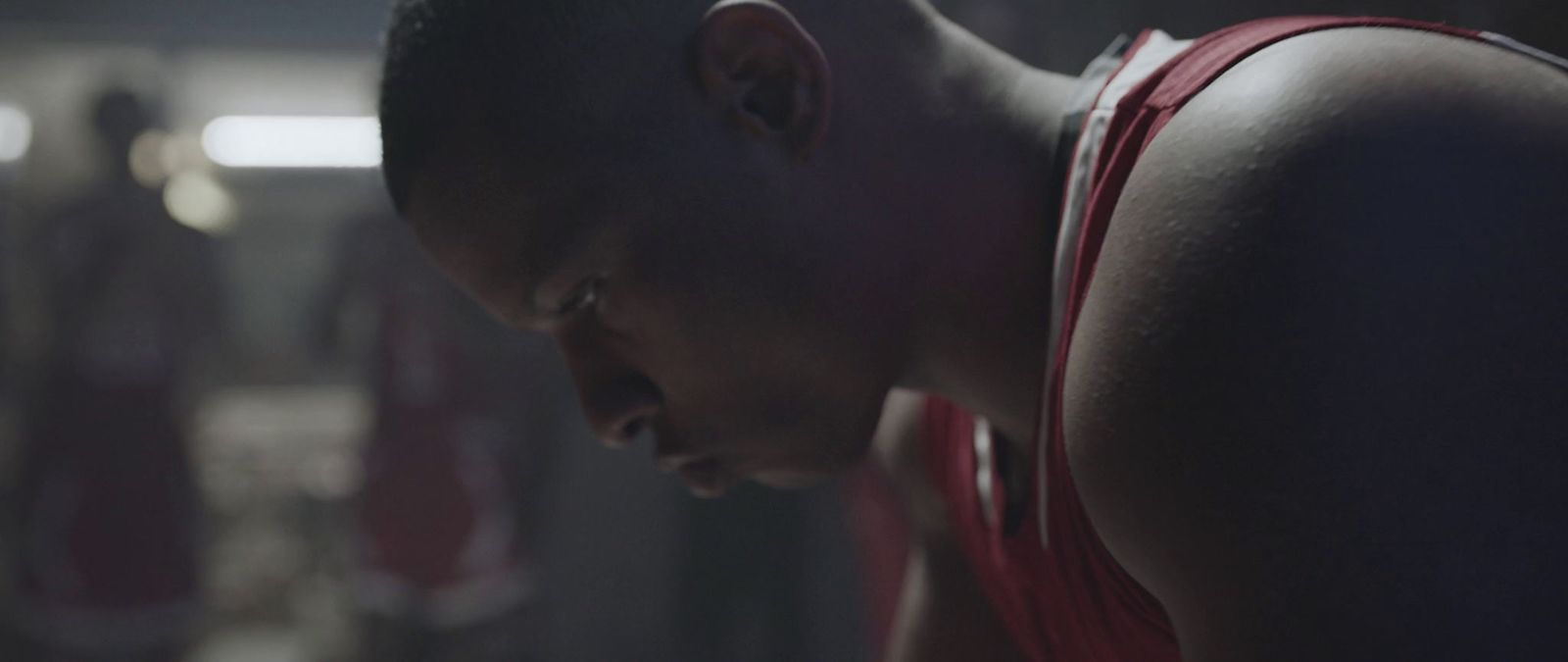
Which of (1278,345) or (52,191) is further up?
(52,191)

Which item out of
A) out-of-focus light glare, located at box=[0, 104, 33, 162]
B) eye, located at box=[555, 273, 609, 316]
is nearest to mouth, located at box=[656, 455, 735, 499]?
eye, located at box=[555, 273, 609, 316]

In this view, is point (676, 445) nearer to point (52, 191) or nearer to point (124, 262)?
point (124, 262)

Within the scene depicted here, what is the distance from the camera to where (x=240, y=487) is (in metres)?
3.28

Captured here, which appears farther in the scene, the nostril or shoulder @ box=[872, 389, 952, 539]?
shoulder @ box=[872, 389, 952, 539]

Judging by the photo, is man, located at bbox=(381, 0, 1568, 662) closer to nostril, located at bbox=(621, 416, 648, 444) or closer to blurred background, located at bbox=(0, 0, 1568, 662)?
nostril, located at bbox=(621, 416, 648, 444)

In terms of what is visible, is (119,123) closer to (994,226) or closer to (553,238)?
(553,238)

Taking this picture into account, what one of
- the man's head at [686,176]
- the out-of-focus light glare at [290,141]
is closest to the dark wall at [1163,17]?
the man's head at [686,176]

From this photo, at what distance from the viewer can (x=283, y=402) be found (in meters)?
3.12

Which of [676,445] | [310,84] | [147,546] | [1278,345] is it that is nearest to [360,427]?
[147,546]

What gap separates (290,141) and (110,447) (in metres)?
0.87

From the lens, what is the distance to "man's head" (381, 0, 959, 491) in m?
0.73

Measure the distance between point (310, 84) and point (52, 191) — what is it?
1.98 ft

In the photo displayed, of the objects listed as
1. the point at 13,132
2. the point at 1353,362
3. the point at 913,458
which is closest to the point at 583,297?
the point at 913,458

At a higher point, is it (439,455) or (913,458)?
(439,455)
